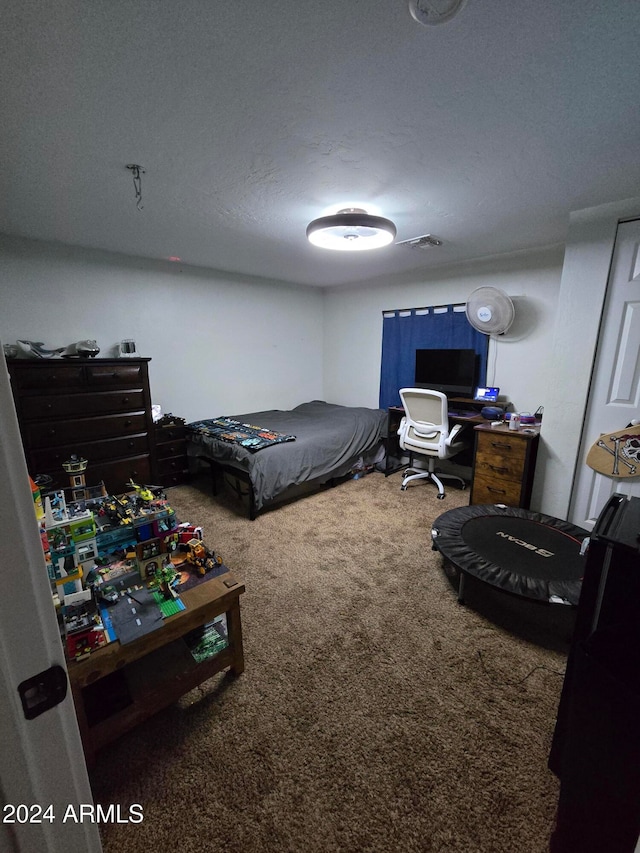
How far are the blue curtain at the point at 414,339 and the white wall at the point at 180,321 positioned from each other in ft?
4.20

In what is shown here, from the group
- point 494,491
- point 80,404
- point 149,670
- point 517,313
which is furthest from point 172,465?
point 517,313

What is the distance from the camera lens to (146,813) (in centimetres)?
112

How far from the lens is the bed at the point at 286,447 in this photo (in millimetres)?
3008

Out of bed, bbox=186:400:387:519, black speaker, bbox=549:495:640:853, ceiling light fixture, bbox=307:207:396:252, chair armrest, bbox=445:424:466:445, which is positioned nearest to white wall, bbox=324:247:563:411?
chair armrest, bbox=445:424:466:445

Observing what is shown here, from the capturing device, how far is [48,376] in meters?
2.81

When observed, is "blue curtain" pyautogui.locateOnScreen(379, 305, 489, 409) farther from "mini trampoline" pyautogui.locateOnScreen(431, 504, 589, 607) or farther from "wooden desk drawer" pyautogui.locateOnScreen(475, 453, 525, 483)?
"mini trampoline" pyautogui.locateOnScreen(431, 504, 589, 607)

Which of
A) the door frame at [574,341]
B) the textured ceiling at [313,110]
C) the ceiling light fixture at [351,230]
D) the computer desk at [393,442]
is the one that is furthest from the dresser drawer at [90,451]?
the door frame at [574,341]

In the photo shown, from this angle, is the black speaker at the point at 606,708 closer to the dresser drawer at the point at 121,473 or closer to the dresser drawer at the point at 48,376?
the dresser drawer at the point at 121,473

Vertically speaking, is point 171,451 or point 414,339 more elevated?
point 414,339

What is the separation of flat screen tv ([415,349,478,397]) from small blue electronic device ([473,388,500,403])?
0.09 m

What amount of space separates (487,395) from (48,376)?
3.98m

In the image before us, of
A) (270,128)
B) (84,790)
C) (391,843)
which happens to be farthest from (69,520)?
(270,128)

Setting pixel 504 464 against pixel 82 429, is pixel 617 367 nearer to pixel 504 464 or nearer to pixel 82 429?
pixel 504 464

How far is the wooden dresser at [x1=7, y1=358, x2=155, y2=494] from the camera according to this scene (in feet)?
9.07
